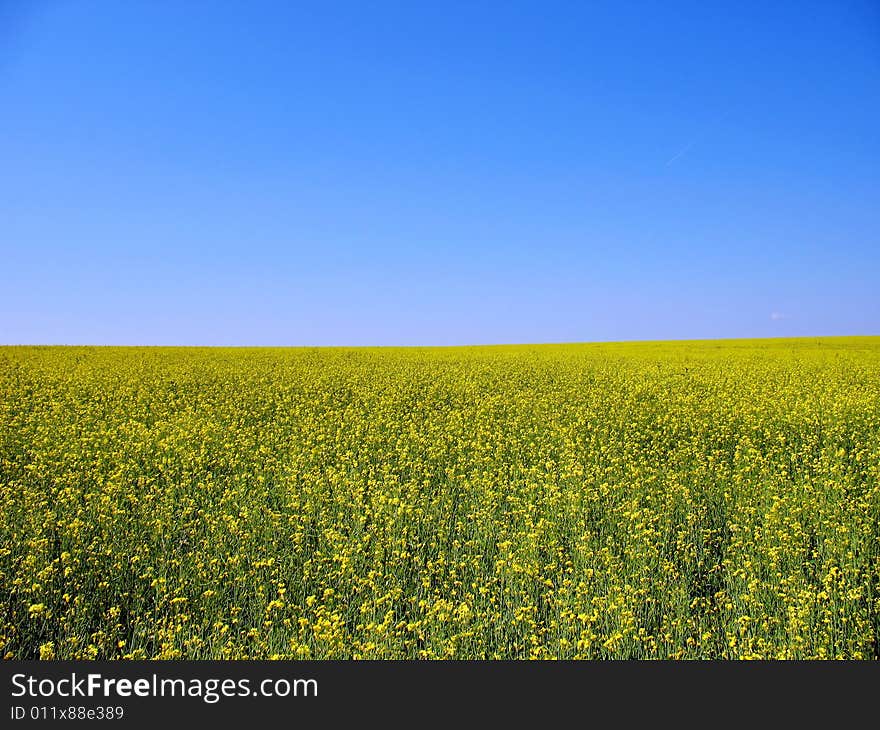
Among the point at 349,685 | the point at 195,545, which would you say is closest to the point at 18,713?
the point at 349,685

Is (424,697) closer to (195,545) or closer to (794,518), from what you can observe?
(195,545)

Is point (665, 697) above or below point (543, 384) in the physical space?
below

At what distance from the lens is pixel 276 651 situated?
433cm

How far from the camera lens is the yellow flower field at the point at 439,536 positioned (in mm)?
4465

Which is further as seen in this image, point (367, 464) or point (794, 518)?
point (367, 464)

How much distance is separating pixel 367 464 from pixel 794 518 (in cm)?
568

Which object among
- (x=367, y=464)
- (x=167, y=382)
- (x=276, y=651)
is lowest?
(x=276, y=651)

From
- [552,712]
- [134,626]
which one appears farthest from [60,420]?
[552,712]

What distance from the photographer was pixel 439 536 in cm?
618

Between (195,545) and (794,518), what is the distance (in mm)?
6562

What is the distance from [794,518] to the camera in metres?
6.57

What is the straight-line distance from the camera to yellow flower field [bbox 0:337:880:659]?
14.6ft

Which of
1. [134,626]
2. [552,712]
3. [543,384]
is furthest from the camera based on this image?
[543,384]

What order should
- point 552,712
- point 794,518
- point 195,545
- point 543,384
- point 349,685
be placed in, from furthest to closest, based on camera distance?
point 543,384
point 794,518
point 195,545
point 349,685
point 552,712
